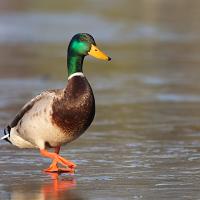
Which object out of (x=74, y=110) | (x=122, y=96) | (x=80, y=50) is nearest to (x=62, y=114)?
(x=74, y=110)

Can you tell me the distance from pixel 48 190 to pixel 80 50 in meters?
1.90

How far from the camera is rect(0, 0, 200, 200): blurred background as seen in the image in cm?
885

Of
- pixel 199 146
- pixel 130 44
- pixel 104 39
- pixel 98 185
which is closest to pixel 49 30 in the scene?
pixel 104 39

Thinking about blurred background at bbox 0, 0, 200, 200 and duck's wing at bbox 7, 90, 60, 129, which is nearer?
blurred background at bbox 0, 0, 200, 200

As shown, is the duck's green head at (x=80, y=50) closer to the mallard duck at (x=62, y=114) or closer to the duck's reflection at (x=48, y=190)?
the mallard duck at (x=62, y=114)

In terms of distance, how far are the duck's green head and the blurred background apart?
3.29 feet

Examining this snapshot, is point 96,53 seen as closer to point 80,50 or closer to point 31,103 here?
point 80,50

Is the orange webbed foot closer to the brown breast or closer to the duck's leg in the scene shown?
the duck's leg

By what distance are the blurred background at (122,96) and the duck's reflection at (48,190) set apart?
34 mm

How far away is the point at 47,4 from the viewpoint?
43.7m

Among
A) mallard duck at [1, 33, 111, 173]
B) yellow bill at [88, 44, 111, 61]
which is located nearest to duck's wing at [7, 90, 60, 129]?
mallard duck at [1, 33, 111, 173]

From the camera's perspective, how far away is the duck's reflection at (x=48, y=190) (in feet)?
26.5

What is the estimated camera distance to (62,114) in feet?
30.4

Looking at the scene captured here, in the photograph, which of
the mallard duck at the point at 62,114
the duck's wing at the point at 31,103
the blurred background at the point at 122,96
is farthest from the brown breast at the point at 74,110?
the blurred background at the point at 122,96
